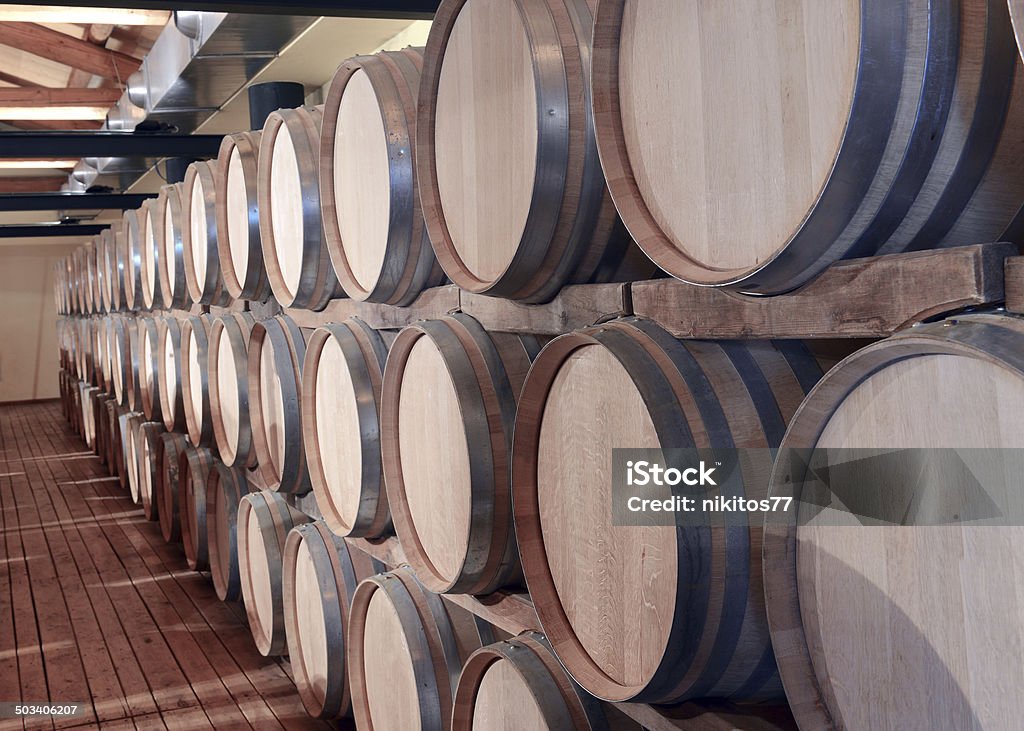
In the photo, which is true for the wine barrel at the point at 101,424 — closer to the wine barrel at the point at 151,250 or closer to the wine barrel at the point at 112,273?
the wine barrel at the point at 112,273

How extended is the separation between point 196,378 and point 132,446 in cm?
298

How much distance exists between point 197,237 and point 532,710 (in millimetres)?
3451

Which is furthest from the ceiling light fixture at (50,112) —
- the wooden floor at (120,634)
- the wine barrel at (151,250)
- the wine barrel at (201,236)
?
the wine barrel at (201,236)

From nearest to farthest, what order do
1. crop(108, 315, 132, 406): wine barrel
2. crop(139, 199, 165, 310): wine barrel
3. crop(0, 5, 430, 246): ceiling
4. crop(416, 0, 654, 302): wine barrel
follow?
crop(416, 0, 654, 302): wine barrel, crop(0, 5, 430, 246): ceiling, crop(139, 199, 165, 310): wine barrel, crop(108, 315, 132, 406): wine barrel

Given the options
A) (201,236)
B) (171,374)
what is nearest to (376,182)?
(201,236)

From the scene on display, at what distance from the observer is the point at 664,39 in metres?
1.46

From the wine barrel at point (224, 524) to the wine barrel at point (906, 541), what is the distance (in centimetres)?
362

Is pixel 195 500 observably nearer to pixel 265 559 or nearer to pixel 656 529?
pixel 265 559

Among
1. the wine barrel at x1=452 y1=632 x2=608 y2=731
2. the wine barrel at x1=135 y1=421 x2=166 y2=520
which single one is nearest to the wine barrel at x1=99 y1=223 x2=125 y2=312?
the wine barrel at x1=135 y1=421 x2=166 y2=520

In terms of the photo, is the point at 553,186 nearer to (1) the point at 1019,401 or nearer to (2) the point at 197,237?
(1) the point at 1019,401

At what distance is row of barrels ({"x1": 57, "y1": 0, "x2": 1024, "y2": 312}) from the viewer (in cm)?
109

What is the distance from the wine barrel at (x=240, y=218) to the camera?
3809 mm

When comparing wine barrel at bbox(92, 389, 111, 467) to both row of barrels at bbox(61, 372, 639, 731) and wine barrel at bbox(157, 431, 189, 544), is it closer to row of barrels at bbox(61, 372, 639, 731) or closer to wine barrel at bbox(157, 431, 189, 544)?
wine barrel at bbox(157, 431, 189, 544)

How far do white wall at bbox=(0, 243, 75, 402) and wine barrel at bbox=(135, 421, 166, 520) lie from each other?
1208 cm
